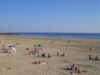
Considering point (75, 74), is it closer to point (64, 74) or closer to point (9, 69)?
point (64, 74)

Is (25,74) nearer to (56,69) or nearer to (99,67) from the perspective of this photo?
(56,69)

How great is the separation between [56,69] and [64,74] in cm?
142

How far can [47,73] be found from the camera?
43.3 ft

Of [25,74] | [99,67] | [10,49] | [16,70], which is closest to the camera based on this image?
[25,74]

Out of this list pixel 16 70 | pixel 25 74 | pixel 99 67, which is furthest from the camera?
pixel 99 67

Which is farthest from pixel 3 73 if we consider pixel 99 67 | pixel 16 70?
pixel 99 67

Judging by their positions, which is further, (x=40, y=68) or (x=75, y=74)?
(x=40, y=68)

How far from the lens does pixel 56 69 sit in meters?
14.5

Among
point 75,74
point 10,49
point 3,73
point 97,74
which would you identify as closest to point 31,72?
point 3,73

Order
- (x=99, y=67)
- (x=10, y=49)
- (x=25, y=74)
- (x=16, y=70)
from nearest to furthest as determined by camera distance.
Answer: (x=25, y=74)
(x=16, y=70)
(x=99, y=67)
(x=10, y=49)

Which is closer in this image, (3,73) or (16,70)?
(3,73)

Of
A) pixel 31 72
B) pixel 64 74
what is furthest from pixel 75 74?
pixel 31 72

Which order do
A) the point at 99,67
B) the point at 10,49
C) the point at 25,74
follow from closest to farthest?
the point at 25,74 → the point at 99,67 → the point at 10,49

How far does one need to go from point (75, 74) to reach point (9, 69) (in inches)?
144
